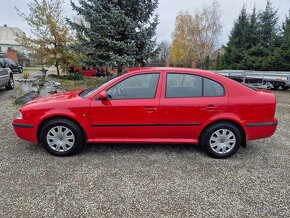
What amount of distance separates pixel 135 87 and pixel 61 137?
5.08 feet

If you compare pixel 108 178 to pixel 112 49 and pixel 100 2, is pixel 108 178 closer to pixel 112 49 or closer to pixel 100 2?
pixel 112 49

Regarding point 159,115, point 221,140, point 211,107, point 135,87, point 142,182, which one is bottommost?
point 142,182

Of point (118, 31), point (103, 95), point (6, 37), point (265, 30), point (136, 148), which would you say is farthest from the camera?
point (6, 37)

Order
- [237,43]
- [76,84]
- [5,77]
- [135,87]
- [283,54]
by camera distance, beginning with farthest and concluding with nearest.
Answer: [237,43]
[283,54]
[76,84]
[5,77]
[135,87]

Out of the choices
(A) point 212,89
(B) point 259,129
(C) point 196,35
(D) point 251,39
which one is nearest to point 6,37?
(C) point 196,35

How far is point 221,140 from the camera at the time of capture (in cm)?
318

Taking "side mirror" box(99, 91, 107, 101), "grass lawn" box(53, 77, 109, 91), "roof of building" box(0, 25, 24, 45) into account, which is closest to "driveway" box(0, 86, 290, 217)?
"side mirror" box(99, 91, 107, 101)

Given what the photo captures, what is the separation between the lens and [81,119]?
3.07 metres

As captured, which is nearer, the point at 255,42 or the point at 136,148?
the point at 136,148

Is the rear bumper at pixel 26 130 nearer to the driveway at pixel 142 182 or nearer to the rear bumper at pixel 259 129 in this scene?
the driveway at pixel 142 182

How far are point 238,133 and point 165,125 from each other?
124 centimetres

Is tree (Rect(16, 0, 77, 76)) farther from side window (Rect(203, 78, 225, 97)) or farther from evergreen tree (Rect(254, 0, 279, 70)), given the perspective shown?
evergreen tree (Rect(254, 0, 279, 70))

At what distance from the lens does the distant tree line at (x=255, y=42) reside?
57.1 ft

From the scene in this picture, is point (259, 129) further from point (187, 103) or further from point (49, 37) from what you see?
point (49, 37)
